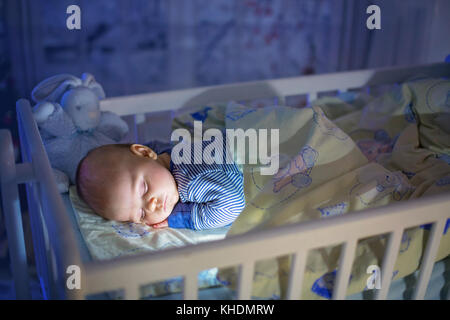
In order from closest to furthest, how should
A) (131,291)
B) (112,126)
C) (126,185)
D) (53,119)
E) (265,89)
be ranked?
(131,291) < (126,185) < (53,119) < (112,126) < (265,89)

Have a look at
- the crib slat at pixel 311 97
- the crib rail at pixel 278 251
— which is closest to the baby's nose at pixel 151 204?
the crib rail at pixel 278 251

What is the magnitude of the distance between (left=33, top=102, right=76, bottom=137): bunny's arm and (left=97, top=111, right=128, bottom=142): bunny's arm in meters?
0.09

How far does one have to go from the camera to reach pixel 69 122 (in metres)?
1.18

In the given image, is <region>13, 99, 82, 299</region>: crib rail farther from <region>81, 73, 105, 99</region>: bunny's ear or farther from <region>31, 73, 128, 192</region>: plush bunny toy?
<region>81, 73, 105, 99</region>: bunny's ear

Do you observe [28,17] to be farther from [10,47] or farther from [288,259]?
[288,259]

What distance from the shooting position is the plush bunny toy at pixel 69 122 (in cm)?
115

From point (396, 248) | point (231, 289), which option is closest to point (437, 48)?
point (396, 248)

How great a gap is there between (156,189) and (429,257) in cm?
56

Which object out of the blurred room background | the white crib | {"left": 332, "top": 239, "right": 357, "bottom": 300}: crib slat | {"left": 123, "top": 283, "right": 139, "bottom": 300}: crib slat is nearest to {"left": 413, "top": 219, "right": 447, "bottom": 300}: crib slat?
the white crib

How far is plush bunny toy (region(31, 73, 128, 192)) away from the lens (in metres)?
1.15

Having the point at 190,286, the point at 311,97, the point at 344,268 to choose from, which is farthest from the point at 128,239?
the point at 311,97

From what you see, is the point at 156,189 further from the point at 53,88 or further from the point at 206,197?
the point at 53,88

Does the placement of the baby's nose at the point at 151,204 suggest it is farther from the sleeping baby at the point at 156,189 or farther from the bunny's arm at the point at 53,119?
the bunny's arm at the point at 53,119

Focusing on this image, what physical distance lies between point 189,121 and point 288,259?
2.17 feet
